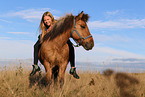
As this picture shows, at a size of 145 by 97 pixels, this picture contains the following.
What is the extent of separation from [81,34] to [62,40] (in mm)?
620

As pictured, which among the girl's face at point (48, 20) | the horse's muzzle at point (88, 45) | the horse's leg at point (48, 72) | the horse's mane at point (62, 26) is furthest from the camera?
the girl's face at point (48, 20)

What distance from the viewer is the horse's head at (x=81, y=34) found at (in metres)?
4.79

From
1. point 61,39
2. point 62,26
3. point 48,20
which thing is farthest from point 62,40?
point 48,20

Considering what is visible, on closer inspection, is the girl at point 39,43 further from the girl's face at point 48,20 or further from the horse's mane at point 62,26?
the horse's mane at point 62,26

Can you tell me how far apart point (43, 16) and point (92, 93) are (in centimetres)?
320

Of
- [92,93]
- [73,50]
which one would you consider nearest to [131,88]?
[92,93]

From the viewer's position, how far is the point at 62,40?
4.97 meters

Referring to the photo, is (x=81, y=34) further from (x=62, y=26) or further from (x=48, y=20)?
(x=48, y=20)

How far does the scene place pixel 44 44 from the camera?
5336mm

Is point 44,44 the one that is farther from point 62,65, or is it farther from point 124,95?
point 124,95

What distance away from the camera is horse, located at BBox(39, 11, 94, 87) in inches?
190

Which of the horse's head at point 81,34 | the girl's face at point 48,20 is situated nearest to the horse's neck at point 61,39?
the horse's head at point 81,34

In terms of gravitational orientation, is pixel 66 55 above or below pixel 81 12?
below

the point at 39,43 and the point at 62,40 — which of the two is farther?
the point at 39,43
